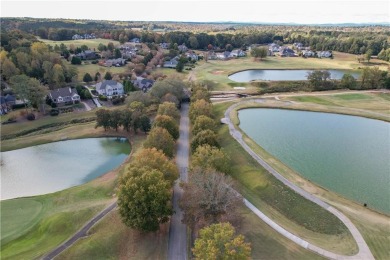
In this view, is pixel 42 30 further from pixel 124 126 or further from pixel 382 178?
pixel 382 178

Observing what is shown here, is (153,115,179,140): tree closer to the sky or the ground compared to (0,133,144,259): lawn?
closer to the sky

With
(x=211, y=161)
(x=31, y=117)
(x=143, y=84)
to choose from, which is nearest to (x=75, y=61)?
(x=143, y=84)

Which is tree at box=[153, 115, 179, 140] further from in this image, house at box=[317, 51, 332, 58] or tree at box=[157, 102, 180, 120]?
house at box=[317, 51, 332, 58]

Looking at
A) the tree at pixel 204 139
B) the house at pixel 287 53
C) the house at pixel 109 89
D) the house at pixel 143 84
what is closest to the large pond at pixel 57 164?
the tree at pixel 204 139

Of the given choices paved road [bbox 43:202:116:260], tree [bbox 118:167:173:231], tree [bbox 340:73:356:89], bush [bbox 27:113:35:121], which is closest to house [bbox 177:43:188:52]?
tree [bbox 340:73:356:89]

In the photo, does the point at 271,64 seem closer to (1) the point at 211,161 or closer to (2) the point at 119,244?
(1) the point at 211,161

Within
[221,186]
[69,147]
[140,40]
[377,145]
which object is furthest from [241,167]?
[140,40]
